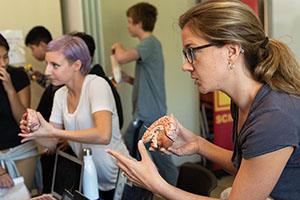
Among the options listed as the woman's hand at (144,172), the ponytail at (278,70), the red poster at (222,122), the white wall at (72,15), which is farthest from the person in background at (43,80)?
the red poster at (222,122)

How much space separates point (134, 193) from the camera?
1494 mm

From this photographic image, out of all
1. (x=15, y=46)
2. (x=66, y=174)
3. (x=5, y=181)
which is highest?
(x=15, y=46)

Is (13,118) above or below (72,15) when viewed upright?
below

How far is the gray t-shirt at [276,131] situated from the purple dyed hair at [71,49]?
0.94 m

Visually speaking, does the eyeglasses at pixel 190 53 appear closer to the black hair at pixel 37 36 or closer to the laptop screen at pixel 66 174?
the laptop screen at pixel 66 174

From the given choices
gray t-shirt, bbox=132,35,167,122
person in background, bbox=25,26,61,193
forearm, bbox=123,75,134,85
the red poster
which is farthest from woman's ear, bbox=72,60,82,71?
the red poster

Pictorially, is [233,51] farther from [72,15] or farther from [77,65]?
[72,15]

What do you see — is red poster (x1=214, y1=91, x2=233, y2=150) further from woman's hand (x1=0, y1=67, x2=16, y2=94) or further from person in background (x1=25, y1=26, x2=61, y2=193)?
woman's hand (x1=0, y1=67, x2=16, y2=94)

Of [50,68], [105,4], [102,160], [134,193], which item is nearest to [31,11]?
[105,4]

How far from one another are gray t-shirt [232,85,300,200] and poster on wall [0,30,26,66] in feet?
6.31

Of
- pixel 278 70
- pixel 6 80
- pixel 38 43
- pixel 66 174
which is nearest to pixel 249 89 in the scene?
pixel 278 70

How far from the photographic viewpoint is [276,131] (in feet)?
3.22

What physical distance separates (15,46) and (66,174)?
4.23 feet

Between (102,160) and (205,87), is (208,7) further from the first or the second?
(102,160)
